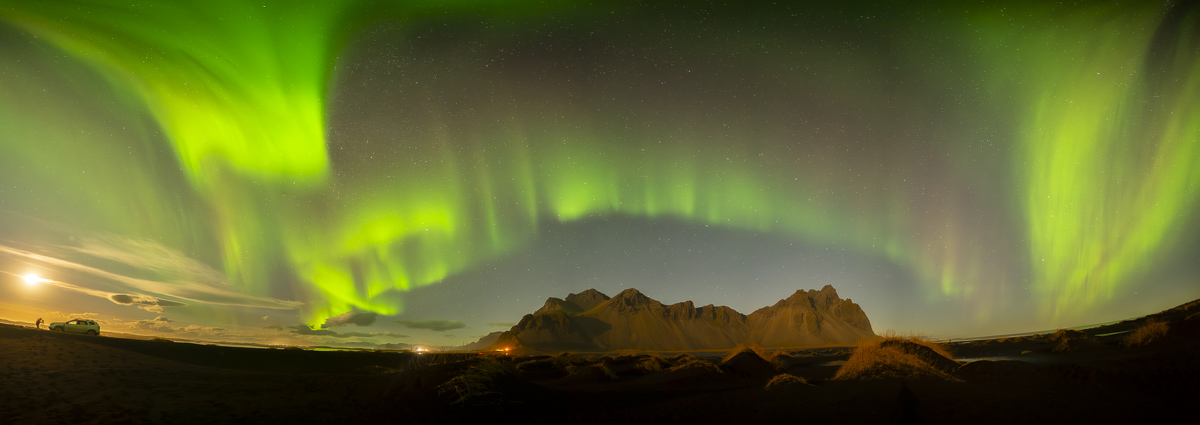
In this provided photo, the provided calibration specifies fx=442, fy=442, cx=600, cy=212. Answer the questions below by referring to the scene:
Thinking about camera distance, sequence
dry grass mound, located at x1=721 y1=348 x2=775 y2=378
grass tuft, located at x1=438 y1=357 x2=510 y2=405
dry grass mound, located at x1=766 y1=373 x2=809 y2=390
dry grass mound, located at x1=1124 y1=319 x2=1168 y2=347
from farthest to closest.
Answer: dry grass mound, located at x1=1124 y1=319 x2=1168 y2=347, dry grass mound, located at x1=721 y1=348 x2=775 y2=378, dry grass mound, located at x1=766 y1=373 x2=809 y2=390, grass tuft, located at x1=438 y1=357 x2=510 y2=405

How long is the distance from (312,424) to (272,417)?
1.70 metres

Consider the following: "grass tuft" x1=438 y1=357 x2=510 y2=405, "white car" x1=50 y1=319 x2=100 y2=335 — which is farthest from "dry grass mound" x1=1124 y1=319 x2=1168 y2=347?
"white car" x1=50 y1=319 x2=100 y2=335

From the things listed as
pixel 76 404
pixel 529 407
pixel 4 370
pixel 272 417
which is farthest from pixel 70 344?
pixel 529 407

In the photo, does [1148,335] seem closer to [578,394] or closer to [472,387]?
[578,394]

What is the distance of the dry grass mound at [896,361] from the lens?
2436cm

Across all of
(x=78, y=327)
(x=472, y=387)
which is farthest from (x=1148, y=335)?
(x=78, y=327)

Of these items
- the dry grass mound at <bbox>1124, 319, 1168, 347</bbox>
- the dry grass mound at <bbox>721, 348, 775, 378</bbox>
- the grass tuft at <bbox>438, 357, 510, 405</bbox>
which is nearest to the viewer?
the grass tuft at <bbox>438, 357, 510, 405</bbox>

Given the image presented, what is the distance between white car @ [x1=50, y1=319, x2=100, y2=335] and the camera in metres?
41.5

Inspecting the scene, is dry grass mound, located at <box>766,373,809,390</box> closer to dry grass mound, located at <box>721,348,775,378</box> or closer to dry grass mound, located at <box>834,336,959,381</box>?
dry grass mound, located at <box>834,336,959,381</box>

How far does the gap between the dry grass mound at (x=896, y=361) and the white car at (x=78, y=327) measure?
215 ft

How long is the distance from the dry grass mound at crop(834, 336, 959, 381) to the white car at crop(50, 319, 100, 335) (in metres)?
65.5

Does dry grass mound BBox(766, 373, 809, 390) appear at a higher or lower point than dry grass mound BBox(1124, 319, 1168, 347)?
lower

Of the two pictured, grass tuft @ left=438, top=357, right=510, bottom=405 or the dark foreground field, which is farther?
grass tuft @ left=438, top=357, right=510, bottom=405

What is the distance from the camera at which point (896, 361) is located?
25391mm
